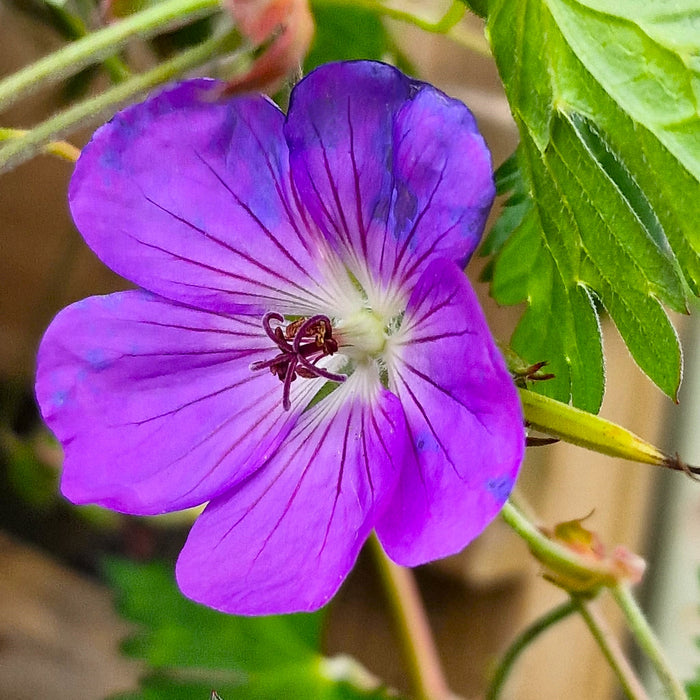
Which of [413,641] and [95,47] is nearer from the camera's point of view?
[95,47]

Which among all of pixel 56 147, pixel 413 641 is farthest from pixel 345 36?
pixel 413 641

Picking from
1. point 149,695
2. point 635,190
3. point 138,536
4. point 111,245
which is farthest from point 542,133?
point 138,536

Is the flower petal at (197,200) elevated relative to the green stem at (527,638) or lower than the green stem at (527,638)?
elevated

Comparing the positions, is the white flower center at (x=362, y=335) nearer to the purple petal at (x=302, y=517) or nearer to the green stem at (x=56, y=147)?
the purple petal at (x=302, y=517)

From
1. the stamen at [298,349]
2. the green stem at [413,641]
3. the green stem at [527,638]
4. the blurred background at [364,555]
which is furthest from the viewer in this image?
the blurred background at [364,555]

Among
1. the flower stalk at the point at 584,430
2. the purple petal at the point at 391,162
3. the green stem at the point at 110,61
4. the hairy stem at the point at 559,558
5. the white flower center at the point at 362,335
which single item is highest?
the green stem at the point at 110,61

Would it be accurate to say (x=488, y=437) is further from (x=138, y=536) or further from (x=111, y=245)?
(x=138, y=536)

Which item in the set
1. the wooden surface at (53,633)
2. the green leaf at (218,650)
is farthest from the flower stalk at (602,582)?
the wooden surface at (53,633)

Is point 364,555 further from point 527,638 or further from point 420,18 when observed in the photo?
point 420,18
